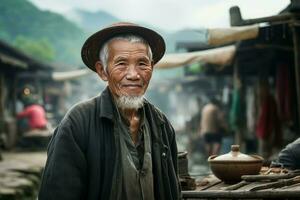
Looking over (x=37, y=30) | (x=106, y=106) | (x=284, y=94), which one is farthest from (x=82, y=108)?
(x=37, y=30)

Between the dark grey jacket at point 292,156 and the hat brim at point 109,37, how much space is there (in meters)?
1.96

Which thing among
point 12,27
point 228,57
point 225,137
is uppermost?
point 12,27

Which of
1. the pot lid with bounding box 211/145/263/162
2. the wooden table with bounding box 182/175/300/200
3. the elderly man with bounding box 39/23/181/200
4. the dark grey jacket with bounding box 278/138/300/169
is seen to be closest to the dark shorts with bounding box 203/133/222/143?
the dark grey jacket with bounding box 278/138/300/169

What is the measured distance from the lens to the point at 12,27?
6034cm

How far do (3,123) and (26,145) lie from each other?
1.06 metres

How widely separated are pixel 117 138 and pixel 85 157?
0.71ft

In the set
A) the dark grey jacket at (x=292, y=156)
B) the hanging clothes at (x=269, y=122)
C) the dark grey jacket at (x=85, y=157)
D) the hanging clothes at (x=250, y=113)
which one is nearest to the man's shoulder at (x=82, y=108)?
the dark grey jacket at (x=85, y=157)

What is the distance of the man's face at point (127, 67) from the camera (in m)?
2.99

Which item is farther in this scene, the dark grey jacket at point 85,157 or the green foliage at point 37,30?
the green foliage at point 37,30

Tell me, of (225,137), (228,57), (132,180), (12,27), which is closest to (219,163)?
(132,180)

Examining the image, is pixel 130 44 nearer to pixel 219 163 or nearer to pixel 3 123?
pixel 219 163

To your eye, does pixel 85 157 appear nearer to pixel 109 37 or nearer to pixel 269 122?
pixel 109 37

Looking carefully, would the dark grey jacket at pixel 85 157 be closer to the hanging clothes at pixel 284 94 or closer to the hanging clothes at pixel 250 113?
the hanging clothes at pixel 284 94

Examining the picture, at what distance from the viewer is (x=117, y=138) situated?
2854 mm
